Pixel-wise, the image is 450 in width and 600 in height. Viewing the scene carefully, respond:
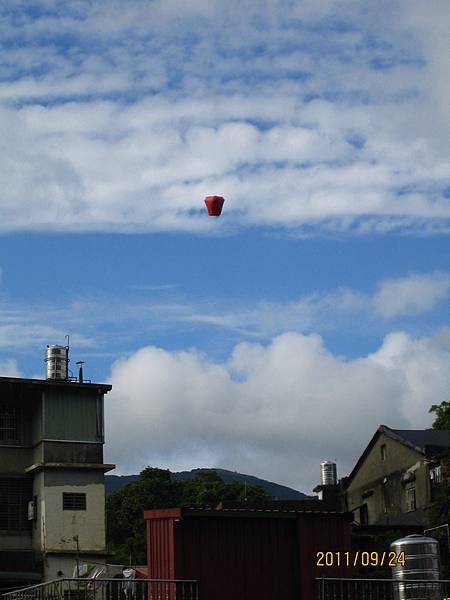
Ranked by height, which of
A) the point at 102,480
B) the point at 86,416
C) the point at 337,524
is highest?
the point at 86,416

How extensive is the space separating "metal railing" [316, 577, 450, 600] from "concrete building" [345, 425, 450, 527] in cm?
2774

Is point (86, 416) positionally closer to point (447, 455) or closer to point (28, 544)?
point (28, 544)

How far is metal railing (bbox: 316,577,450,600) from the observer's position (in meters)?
23.1

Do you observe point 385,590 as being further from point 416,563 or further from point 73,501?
point 73,501

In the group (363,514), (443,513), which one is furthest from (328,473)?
(443,513)

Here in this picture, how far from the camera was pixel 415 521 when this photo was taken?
180 ft

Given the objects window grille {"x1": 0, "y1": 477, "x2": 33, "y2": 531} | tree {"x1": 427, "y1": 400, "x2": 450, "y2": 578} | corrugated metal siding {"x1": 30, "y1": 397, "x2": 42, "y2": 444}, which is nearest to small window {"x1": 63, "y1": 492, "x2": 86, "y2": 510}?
window grille {"x1": 0, "y1": 477, "x2": 33, "y2": 531}

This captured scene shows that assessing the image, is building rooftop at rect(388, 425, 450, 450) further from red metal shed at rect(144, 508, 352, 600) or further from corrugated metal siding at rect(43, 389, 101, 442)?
red metal shed at rect(144, 508, 352, 600)

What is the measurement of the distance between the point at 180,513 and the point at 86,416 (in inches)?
989

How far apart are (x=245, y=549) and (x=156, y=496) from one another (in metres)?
68.0

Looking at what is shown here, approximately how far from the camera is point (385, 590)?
952 inches

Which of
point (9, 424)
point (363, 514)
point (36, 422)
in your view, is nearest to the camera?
point (36, 422)

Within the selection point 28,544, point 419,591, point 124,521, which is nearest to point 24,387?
point 28,544

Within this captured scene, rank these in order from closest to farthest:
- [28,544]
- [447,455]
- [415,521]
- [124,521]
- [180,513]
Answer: [180,513] < [28,544] < [447,455] < [415,521] < [124,521]
